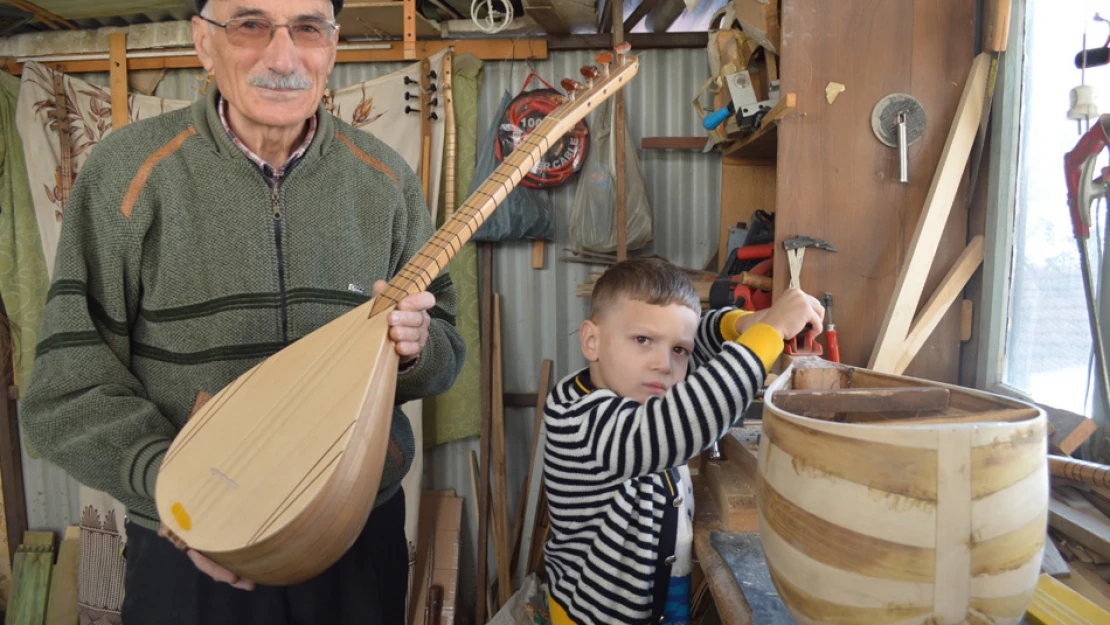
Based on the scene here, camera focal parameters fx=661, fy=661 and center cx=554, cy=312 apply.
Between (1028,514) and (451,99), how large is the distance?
10.4ft

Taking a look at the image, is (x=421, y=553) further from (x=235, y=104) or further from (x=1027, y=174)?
(x=1027, y=174)

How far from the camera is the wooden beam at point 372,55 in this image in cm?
345

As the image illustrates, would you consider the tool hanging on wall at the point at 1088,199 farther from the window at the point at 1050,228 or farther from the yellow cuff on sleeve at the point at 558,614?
the yellow cuff on sleeve at the point at 558,614

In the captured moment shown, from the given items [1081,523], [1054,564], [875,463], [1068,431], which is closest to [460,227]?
[875,463]

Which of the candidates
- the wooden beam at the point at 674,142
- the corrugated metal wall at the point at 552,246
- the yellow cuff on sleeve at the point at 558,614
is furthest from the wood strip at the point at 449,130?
the yellow cuff on sleeve at the point at 558,614

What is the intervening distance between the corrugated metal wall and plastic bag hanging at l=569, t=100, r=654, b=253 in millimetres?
187

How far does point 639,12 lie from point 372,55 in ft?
4.65

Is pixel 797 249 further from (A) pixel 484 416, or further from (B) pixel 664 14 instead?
(A) pixel 484 416

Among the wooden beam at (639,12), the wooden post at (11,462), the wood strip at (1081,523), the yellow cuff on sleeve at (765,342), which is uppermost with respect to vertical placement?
the wooden beam at (639,12)

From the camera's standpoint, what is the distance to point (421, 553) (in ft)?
11.7

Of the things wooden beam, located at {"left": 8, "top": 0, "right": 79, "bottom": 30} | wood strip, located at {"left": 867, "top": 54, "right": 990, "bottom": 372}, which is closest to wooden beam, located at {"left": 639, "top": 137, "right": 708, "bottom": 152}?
wood strip, located at {"left": 867, "top": 54, "right": 990, "bottom": 372}

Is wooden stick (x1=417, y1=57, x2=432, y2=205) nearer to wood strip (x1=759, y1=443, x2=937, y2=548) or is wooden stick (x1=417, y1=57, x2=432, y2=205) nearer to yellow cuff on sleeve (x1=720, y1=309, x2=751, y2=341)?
yellow cuff on sleeve (x1=720, y1=309, x2=751, y2=341)

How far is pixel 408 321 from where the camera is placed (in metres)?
1.17

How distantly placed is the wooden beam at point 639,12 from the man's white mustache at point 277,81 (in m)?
2.33
